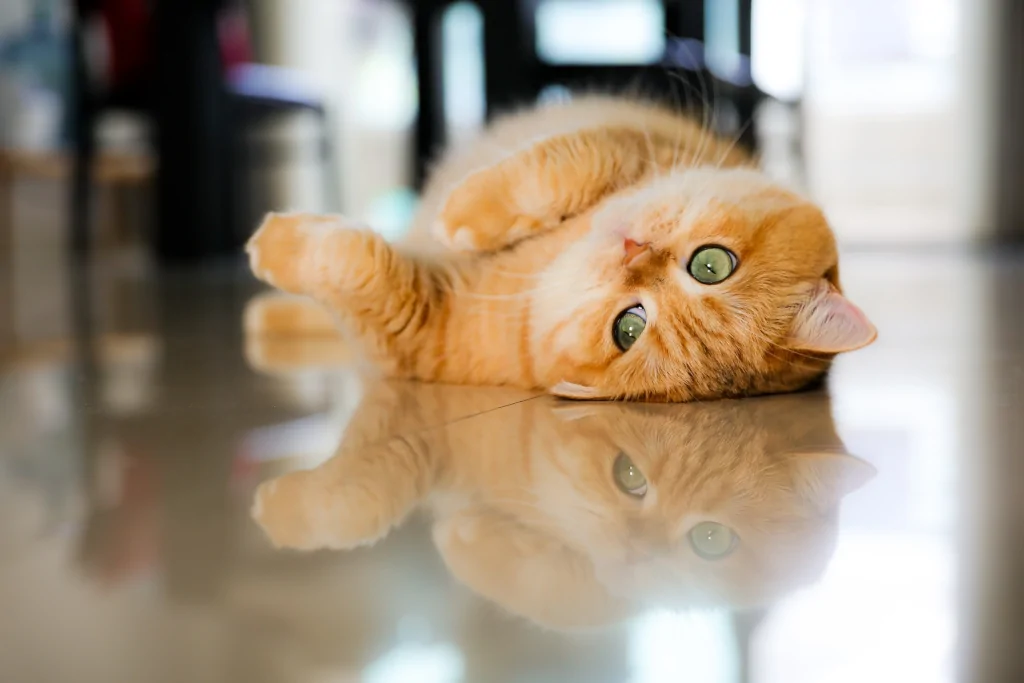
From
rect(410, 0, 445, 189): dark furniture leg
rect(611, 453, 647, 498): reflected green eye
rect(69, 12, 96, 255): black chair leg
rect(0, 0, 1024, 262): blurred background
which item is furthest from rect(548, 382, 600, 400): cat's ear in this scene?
rect(69, 12, 96, 255): black chair leg

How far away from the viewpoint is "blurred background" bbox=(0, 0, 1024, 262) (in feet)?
13.0

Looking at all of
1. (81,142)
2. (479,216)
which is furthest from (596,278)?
(81,142)

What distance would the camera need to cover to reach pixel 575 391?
1132 millimetres

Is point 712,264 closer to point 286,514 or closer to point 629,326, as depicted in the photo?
point 629,326

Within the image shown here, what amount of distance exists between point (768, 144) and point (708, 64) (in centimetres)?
148

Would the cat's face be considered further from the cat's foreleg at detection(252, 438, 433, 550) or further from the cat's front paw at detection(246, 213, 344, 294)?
the cat's front paw at detection(246, 213, 344, 294)

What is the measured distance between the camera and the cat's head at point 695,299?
1.09 meters

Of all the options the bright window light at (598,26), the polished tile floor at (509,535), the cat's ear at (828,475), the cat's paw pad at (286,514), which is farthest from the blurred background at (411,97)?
the cat's paw pad at (286,514)

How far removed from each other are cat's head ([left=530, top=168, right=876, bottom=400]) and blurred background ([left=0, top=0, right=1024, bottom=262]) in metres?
2.49

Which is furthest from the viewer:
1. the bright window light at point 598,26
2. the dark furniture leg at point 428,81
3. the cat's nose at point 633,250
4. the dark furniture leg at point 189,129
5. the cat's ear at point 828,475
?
the dark furniture leg at point 428,81

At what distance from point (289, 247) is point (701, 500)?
63 centimetres

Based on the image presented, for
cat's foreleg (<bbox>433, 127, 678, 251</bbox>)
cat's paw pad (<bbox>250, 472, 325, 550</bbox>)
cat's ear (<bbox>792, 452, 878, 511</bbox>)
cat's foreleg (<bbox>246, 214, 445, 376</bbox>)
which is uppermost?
cat's foreleg (<bbox>433, 127, 678, 251</bbox>)

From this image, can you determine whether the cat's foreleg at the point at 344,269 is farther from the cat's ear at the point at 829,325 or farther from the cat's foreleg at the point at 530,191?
the cat's ear at the point at 829,325

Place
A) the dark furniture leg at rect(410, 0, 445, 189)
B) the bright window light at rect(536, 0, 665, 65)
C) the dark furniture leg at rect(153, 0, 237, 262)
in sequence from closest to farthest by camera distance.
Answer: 1. the bright window light at rect(536, 0, 665, 65)
2. the dark furniture leg at rect(153, 0, 237, 262)
3. the dark furniture leg at rect(410, 0, 445, 189)
